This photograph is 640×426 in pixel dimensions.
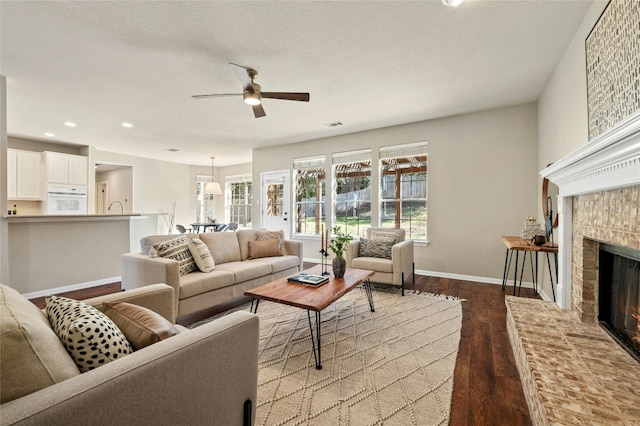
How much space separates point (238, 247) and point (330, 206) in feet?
7.72

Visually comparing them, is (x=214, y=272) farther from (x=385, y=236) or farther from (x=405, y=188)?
(x=405, y=188)

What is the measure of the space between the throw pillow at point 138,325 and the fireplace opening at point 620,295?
2446 mm

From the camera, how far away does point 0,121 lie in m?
3.01

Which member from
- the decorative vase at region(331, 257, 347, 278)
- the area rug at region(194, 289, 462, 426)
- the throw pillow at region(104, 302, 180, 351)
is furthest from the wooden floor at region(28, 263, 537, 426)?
the throw pillow at region(104, 302, 180, 351)

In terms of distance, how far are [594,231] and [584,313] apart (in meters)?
0.63

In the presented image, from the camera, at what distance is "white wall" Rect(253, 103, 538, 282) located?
156 inches

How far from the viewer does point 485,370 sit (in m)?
1.97

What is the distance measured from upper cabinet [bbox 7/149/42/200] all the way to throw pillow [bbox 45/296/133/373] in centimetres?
654

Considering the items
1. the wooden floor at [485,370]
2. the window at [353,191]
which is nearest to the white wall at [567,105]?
the wooden floor at [485,370]

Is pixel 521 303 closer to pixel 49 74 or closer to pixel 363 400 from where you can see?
pixel 363 400

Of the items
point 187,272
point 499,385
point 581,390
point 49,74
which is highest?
point 49,74

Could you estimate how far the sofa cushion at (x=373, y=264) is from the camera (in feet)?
12.0

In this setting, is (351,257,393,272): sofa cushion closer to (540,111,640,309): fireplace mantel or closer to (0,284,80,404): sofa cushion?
(540,111,640,309): fireplace mantel

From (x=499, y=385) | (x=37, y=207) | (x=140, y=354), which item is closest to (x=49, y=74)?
(x=140, y=354)
